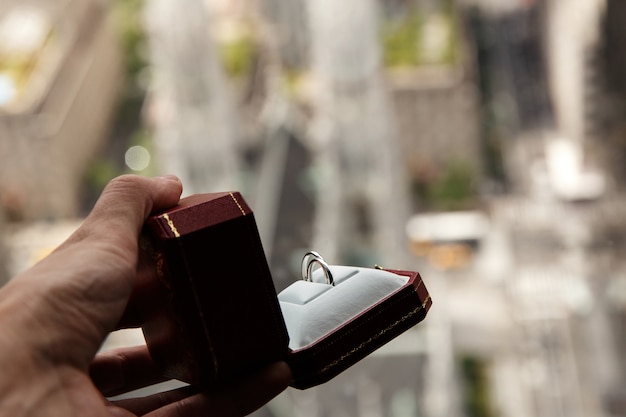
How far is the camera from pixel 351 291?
1.75 ft

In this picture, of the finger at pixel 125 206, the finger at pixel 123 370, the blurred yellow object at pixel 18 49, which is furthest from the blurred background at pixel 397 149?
the finger at pixel 125 206

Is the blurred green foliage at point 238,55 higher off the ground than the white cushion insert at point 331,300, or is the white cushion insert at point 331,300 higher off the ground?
the blurred green foliage at point 238,55

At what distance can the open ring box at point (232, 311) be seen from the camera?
0.47 metres

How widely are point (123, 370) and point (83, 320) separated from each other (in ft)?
0.52

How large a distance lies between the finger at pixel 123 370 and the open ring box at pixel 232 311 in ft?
0.16

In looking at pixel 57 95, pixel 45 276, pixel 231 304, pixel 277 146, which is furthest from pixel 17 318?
pixel 277 146

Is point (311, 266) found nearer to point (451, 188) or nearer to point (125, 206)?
point (125, 206)

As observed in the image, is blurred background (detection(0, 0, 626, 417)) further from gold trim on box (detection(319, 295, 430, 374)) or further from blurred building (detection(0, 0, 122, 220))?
gold trim on box (detection(319, 295, 430, 374))

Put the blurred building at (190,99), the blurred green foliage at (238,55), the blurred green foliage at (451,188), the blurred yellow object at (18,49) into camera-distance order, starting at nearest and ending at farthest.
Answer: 1. the blurred yellow object at (18,49)
2. the blurred building at (190,99)
3. the blurred green foliage at (238,55)
4. the blurred green foliage at (451,188)

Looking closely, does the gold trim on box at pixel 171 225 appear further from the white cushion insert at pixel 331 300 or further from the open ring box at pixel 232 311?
the white cushion insert at pixel 331 300

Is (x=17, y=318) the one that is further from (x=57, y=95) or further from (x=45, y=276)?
(x=57, y=95)

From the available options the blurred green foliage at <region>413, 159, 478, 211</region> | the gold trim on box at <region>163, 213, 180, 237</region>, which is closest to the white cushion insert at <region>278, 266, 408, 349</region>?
the gold trim on box at <region>163, 213, 180, 237</region>

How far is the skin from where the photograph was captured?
41 centimetres

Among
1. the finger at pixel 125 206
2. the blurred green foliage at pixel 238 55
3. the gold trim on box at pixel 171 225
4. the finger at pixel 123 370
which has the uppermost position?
the blurred green foliage at pixel 238 55
